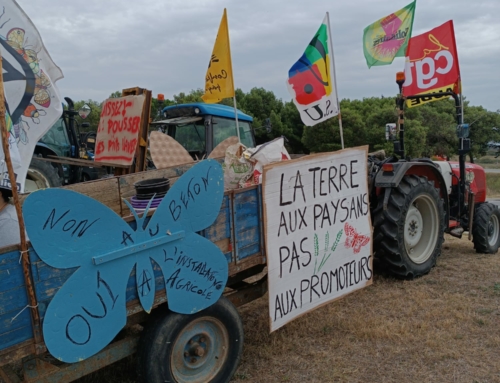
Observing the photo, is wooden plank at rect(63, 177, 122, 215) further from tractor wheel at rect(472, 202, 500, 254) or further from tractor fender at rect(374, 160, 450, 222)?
tractor wheel at rect(472, 202, 500, 254)

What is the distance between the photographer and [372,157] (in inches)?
214

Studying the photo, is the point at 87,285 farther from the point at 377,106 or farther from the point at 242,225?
the point at 377,106

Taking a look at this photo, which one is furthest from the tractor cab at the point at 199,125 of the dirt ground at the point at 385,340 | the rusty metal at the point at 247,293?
the rusty metal at the point at 247,293

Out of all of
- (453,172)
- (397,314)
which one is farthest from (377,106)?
(397,314)

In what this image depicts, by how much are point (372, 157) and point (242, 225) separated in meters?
2.97

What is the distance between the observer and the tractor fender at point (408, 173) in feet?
15.2

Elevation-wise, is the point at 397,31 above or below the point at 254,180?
above

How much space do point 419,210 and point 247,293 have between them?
280 cm

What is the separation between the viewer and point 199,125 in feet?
26.2

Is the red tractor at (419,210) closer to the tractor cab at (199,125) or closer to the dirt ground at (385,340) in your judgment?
the dirt ground at (385,340)

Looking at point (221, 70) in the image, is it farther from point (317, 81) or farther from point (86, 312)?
point (86, 312)

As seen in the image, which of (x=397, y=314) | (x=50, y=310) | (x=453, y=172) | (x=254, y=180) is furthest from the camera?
(x=453, y=172)

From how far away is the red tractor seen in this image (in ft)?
15.2

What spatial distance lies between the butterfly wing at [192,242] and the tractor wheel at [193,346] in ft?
0.39
